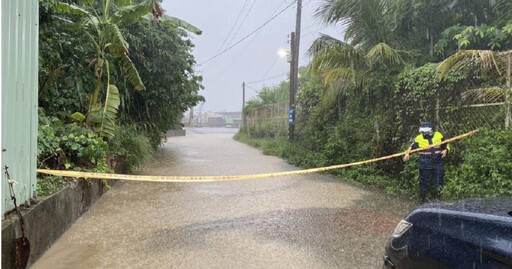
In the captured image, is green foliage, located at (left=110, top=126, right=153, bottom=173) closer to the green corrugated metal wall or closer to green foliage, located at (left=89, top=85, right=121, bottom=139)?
green foliage, located at (left=89, top=85, right=121, bottom=139)

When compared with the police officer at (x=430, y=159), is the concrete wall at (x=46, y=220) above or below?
below

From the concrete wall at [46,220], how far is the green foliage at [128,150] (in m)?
2.55

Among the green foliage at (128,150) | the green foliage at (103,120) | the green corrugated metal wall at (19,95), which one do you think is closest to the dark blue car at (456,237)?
the green corrugated metal wall at (19,95)

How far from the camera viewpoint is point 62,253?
418 centimetres

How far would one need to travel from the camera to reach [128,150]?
9.08 m

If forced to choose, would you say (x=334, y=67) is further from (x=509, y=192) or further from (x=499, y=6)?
(x=509, y=192)

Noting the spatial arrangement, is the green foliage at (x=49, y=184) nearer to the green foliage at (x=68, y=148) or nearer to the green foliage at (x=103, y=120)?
the green foliage at (x=68, y=148)

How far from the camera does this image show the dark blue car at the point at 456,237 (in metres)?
1.96

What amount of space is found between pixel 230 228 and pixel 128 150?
4.73 m

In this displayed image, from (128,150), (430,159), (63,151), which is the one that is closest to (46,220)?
(63,151)

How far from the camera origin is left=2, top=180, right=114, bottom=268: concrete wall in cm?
331

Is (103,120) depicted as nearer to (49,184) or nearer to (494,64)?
(49,184)

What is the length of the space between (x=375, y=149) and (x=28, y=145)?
6.79m

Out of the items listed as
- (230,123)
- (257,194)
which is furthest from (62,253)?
(230,123)
